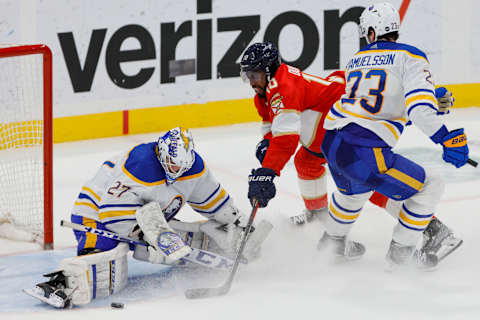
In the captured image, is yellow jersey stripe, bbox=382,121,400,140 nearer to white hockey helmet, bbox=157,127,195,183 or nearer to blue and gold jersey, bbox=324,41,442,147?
blue and gold jersey, bbox=324,41,442,147

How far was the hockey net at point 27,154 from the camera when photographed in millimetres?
4816

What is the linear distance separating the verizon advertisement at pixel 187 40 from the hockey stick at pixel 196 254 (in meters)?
2.52

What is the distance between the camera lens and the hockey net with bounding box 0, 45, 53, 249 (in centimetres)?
482

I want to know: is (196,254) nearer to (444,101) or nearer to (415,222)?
(415,222)

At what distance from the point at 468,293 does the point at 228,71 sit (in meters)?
3.54

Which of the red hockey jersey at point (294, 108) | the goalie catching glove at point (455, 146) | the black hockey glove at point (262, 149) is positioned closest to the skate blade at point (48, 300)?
the red hockey jersey at point (294, 108)

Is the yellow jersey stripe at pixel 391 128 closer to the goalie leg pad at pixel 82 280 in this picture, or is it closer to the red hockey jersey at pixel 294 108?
the red hockey jersey at pixel 294 108

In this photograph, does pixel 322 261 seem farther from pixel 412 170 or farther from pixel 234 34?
pixel 234 34

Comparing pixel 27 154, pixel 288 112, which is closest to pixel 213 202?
pixel 288 112

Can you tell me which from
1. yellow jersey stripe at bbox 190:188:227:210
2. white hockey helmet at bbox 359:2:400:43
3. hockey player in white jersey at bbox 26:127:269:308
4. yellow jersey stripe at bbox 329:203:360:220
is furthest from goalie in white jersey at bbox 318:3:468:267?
hockey player in white jersey at bbox 26:127:269:308

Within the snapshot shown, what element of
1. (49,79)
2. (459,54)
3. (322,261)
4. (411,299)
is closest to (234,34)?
(459,54)

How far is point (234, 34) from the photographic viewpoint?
23.5 ft

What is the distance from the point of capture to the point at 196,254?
4195 millimetres

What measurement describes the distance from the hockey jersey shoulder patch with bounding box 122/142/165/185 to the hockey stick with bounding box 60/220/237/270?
0.26m
